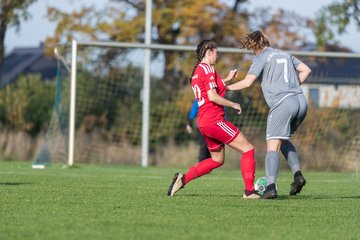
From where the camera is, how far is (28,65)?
230ft

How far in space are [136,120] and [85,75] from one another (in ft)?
7.40

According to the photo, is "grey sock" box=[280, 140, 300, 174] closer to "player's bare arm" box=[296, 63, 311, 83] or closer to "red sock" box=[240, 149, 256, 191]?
"red sock" box=[240, 149, 256, 191]

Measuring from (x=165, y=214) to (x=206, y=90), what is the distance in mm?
2425

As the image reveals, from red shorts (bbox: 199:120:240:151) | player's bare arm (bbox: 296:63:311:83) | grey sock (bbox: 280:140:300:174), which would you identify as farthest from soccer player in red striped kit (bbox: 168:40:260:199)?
player's bare arm (bbox: 296:63:311:83)

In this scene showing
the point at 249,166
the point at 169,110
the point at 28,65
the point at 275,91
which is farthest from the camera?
the point at 28,65

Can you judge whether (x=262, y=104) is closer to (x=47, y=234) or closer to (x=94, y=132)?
→ (x=94, y=132)

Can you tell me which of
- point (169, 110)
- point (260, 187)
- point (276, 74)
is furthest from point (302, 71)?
point (169, 110)

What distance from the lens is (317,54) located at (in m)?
24.0

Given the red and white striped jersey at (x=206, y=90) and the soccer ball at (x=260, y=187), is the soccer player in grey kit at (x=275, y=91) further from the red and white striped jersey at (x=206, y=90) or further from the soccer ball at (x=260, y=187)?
the red and white striped jersey at (x=206, y=90)

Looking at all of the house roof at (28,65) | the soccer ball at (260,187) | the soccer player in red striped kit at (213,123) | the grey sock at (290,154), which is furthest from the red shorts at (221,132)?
the house roof at (28,65)

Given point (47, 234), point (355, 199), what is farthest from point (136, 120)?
point (47, 234)

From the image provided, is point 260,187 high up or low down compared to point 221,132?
down

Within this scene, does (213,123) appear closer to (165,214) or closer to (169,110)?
(165,214)

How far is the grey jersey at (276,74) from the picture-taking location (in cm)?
1148
